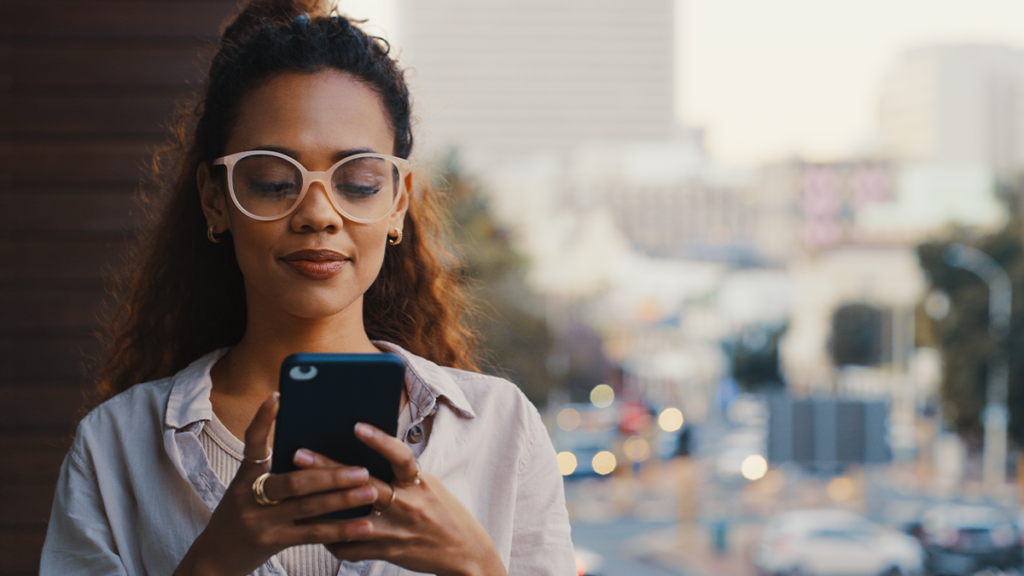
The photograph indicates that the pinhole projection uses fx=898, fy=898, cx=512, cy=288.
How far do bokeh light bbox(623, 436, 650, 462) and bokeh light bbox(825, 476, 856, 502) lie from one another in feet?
20.0

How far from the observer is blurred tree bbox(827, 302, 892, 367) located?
3319 centimetres

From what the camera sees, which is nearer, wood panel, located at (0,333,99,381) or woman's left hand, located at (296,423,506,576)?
woman's left hand, located at (296,423,506,576)

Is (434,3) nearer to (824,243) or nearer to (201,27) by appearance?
(824,243)

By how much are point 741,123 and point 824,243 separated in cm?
1258

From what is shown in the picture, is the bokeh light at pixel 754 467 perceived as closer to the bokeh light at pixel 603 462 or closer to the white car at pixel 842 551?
the bokeh light at pixel 603 462

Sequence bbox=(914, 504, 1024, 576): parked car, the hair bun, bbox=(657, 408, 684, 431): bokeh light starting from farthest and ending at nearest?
bbox=(657, 408, 684, 431): bokeh light → bbox=(914, 504, 1024, 576): parked car → the hair bun

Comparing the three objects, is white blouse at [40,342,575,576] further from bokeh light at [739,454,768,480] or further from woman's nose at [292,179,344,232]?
bokeh light at [739,454,768,480]

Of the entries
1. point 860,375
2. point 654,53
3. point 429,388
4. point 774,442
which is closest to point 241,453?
point 429,388

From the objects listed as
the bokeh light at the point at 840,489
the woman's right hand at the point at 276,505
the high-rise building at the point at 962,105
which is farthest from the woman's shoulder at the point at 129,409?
the high-rise building at the point at 962,105

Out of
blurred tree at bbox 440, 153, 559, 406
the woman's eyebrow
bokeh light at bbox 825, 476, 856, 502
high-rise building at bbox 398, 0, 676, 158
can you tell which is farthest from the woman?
high-rise building at bbox 398, 0, 676, 158

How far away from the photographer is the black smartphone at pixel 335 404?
76 cm

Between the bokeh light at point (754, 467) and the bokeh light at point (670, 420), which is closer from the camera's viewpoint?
the bokeh light at point (754, 467)

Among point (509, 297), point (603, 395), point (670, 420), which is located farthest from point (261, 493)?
point (603, 395)

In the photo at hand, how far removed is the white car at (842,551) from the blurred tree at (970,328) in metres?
6.78
